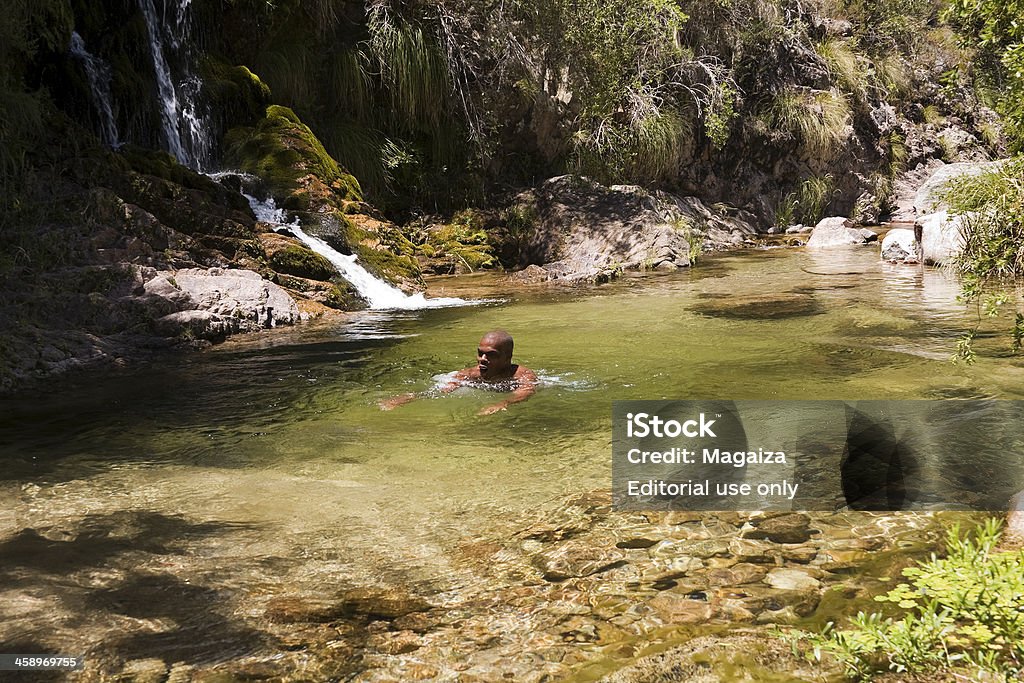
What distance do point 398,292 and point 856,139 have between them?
1257 cm

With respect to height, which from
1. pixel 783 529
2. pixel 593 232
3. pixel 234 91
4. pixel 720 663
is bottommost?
pixel 720 663

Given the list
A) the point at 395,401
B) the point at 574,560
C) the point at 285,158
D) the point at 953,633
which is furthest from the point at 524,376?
the point at 285,158

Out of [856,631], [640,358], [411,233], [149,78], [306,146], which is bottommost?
[856,631]

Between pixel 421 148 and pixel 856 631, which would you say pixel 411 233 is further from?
pixel 856 631

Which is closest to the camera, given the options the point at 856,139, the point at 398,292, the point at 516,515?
the point at 516,515

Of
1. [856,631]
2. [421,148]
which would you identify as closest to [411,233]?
[421,148]

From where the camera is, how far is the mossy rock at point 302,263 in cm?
965

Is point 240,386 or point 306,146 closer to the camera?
point 240,386

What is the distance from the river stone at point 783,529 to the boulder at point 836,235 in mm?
12909

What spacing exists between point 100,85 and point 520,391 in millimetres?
7728

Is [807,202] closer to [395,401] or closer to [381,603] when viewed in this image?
[395,401]

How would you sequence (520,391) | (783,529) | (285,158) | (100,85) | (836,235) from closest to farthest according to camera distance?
(783,529) → (520,391) → (100,85) → (285,158) → (836,235)

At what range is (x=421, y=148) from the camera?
1493 cm

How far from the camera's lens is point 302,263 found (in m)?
9.80
